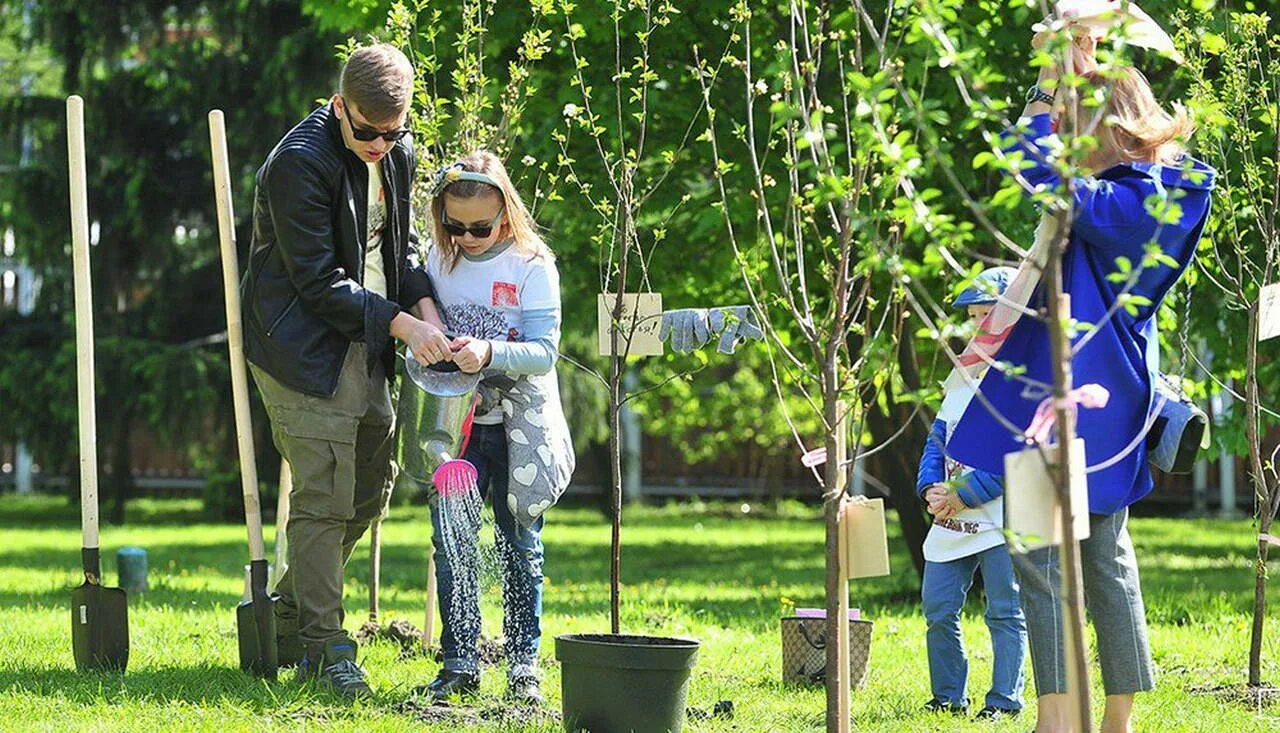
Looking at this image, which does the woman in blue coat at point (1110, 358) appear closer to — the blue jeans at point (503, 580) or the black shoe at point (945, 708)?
the black shoe at point (945, 708)

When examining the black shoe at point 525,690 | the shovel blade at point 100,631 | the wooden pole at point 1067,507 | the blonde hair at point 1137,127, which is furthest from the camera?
the shovel blade at point 100,631

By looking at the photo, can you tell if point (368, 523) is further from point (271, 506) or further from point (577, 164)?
point (271, 506)

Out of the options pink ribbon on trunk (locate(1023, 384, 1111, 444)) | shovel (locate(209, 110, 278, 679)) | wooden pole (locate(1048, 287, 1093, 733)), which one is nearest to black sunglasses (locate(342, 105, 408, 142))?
shovel (locate(209, 110, 278, 679))

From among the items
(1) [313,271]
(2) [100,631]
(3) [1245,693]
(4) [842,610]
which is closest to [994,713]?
(3) [1245,693]

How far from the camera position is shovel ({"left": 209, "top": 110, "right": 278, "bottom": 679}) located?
476cm

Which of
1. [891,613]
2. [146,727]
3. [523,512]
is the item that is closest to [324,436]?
[523,512]

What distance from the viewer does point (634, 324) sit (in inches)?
181

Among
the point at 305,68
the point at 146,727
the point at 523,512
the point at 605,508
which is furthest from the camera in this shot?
the point at 605,508

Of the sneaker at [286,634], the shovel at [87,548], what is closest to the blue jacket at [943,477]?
the sneaker at [286,634]

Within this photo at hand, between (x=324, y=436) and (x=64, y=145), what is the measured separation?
12577 millimetres

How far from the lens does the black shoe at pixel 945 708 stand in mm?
4758

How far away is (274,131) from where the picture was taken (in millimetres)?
15008

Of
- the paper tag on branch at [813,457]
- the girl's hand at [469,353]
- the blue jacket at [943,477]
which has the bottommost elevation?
the blue jacket at [943,477]

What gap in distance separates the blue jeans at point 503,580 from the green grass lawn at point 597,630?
6.2 inches
